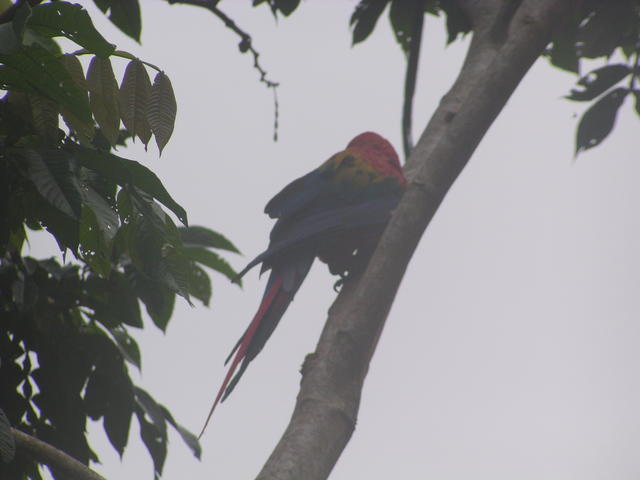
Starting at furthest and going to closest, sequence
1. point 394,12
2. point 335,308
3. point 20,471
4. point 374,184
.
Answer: point 374,184 < point 394,12 < point 335,308 < point 20,471

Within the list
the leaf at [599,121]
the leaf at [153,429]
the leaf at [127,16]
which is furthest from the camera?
the leaf at [599,121]

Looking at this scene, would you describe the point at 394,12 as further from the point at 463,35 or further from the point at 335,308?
the point at 335,308

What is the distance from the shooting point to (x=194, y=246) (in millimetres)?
2449

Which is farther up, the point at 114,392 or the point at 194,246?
the point at 194,246

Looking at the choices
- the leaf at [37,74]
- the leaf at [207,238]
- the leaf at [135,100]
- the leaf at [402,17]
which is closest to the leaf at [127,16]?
the leaf at [135,100]

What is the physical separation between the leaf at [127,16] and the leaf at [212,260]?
0.81m

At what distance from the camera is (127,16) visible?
180 centimetres

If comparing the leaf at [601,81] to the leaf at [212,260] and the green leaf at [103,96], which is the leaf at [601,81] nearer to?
the leaf at [212,260]

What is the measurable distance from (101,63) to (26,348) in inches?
30.2

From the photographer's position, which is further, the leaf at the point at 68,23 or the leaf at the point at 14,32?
the leaf at the point at 68,23

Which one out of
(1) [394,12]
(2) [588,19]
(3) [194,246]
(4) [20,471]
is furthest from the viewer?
(1) [394,12]

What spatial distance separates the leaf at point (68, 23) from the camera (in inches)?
48.3

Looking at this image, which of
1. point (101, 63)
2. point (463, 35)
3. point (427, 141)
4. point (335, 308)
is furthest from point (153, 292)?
point (463, 35)

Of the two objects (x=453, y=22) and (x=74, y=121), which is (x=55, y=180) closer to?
(x=74, y=121)
